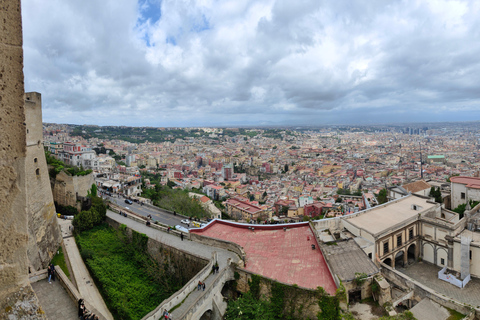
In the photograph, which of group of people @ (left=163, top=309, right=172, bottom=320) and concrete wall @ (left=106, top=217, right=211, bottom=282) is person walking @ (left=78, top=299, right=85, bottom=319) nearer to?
group of people @ (left=163, top=309, right=172, bottom=320)

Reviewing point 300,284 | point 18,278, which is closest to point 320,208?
point 300,284

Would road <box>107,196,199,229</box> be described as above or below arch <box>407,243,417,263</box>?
above

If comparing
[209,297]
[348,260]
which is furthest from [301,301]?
[348,260]

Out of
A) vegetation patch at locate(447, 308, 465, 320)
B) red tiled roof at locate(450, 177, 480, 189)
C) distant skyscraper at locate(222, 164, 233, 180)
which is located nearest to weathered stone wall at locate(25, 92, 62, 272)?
vegetation patch at locate(447, 308, 465, 320)

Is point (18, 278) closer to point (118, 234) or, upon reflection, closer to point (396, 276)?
point (396, 276)

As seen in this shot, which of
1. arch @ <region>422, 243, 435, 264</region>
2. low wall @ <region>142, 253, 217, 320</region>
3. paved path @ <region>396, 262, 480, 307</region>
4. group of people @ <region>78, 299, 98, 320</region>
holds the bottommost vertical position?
paved path @ <region>396, 262, 480, 307</region>

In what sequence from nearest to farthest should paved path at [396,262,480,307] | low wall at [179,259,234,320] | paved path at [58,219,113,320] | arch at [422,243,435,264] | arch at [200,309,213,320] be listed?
low wall at [179,259,234,320] → arch at [200,309,213,320] → paved path at [58,219,113,320] → paved path at [396,262,480,307] → arch at [422,243,435,264]
